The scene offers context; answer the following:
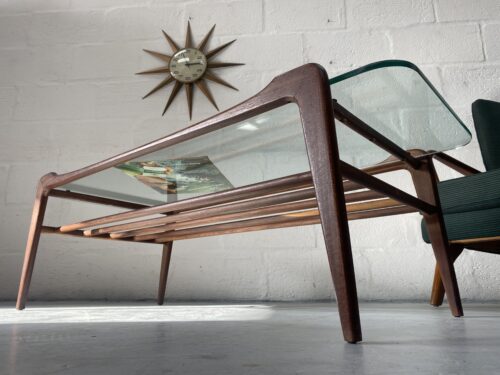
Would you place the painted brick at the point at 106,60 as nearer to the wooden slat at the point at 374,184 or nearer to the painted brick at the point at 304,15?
the painted brick at the point at 304,15

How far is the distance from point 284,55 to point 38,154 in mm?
1436

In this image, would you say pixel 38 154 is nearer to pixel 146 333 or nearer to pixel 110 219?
pixel 110 219

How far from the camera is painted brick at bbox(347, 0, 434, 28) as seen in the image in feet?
6.55

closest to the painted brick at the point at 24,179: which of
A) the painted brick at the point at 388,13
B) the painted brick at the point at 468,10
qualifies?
the painted brick at the point at 388,13

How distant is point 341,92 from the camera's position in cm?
61

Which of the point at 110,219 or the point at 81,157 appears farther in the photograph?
the point at 81,157

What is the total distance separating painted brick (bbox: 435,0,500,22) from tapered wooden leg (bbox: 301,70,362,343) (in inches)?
74.3

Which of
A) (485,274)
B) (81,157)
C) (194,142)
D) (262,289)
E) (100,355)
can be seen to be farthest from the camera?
(81,157)

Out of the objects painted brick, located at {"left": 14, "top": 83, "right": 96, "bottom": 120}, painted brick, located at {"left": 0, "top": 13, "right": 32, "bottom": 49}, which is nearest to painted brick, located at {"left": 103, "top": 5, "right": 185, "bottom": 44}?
painted brick, located at {"left": 14, "top": 83, "right": 96, "bottom": 120}

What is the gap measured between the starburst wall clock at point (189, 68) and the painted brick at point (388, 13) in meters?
0.69

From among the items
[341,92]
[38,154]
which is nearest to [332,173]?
[341,92]

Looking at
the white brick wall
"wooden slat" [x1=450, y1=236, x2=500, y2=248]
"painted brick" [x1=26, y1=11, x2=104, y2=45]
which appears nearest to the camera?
"wooden slat" [x1=450, y1=236, x2=500, y2=248]

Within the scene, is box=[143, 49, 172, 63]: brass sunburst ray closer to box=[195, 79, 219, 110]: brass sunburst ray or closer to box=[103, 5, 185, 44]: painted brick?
box=[103, 5, 185, 44]: painted brick

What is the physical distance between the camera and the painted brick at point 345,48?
1977mm
